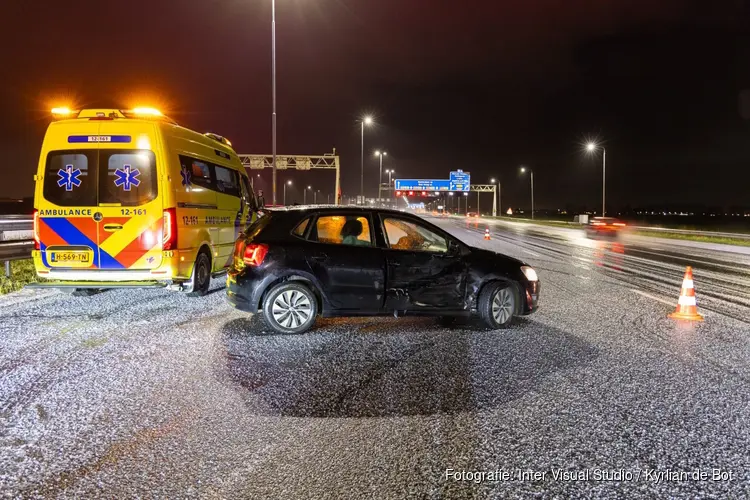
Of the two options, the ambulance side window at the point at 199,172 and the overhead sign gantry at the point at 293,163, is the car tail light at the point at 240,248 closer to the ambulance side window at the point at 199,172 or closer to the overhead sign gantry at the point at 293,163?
the ambulance side window at the point at 199,172

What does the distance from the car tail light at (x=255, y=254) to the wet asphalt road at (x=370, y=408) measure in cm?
93

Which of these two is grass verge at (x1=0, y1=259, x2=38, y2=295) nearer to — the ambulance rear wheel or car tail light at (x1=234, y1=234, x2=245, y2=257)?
the ambulance rear wheel

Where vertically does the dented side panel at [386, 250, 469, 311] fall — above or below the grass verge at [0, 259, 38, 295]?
above

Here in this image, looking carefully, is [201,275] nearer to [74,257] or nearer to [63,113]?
[74,257]

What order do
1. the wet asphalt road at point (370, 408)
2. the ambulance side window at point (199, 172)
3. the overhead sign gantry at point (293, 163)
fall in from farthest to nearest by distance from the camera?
the overhead sign gantry at point (293, 163) → the ambulance side window at point (199, 172) → the wet asphalt road at point (370, 408)

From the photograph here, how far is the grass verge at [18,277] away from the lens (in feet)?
34.0

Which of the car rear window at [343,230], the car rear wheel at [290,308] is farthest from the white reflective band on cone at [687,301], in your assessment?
the car rear wheel at [290,308]

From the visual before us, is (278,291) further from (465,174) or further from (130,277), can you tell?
(465,174)

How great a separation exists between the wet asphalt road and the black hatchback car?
0.37 m

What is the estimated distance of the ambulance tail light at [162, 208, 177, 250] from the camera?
7961mm

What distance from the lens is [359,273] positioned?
267 inches

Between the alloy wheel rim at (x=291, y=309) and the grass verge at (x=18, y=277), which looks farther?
the grass verge at (x=18, y=277)

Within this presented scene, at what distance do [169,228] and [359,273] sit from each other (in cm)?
317

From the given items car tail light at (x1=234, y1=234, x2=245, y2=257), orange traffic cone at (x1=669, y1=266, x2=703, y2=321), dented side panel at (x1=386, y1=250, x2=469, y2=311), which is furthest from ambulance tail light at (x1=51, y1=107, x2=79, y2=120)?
orange traffic cone at (x1=669, y1=266, x2=703, y2=321)
